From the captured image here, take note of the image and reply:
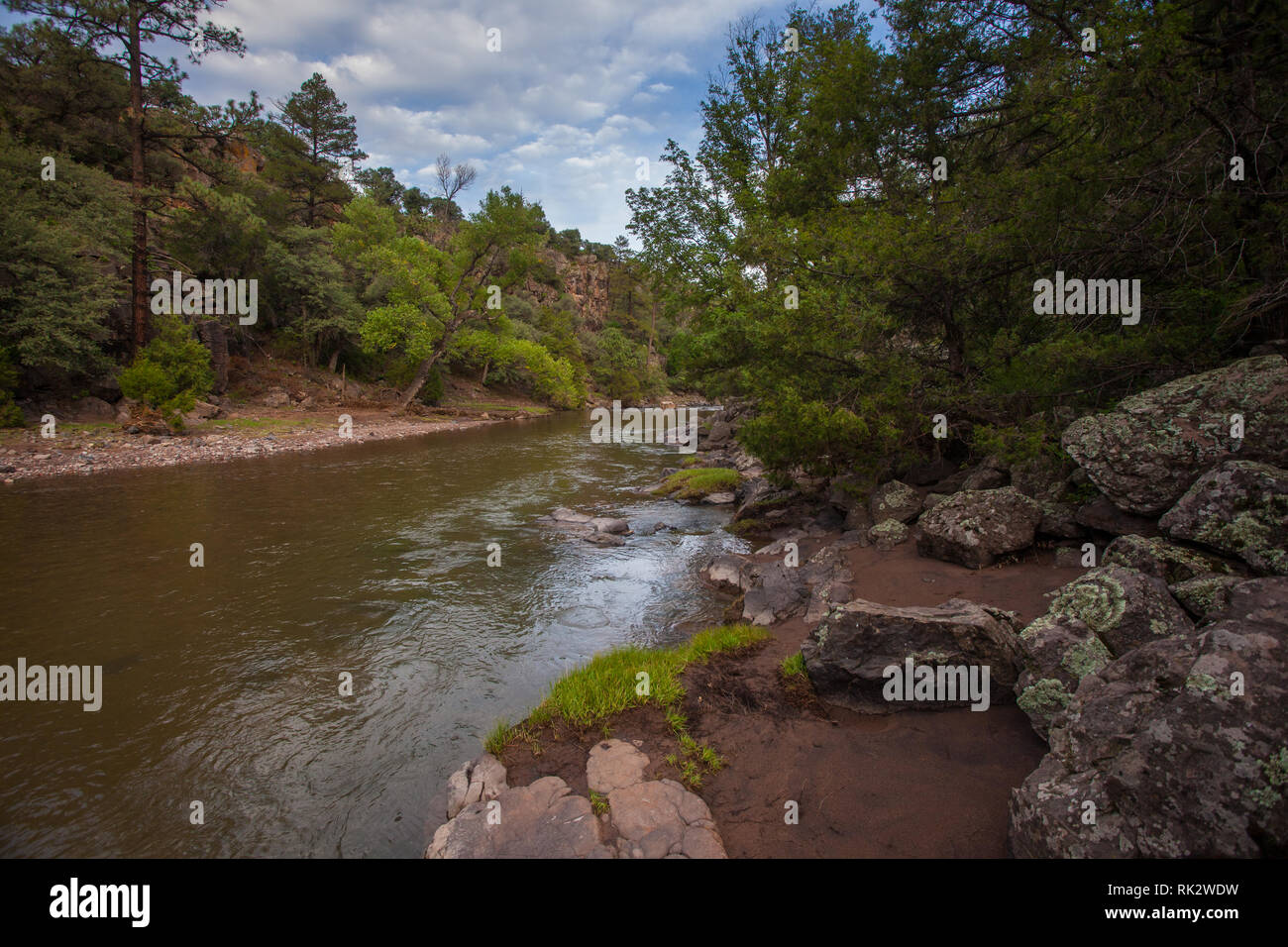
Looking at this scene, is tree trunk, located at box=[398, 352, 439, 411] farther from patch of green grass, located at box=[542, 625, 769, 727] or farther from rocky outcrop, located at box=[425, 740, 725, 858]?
rocky outcrop, located at box=[425, 740, 725, 858]

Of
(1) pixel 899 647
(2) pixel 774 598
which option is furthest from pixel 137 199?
(1) pixel 899 647

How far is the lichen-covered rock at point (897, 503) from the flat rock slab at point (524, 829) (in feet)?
27.0

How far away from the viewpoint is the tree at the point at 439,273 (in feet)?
115

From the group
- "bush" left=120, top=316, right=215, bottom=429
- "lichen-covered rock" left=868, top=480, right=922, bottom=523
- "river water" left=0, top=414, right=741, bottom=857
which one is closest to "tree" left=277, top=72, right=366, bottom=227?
"bush" left=120, top=316, right=215, bottom=429

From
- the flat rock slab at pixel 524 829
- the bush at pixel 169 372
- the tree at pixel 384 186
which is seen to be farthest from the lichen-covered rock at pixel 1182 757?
the tree at pixel 384 186

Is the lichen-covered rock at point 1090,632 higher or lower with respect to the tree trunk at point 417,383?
lower

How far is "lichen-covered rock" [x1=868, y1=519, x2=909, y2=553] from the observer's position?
30.5 ft

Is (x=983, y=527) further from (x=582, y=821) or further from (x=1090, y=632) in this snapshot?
(x=582, y=821)

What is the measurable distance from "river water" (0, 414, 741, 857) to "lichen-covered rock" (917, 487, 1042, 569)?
389cm

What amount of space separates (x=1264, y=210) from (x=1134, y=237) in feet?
4.08

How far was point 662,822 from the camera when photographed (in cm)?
383

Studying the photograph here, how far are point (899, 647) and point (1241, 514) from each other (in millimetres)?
3093

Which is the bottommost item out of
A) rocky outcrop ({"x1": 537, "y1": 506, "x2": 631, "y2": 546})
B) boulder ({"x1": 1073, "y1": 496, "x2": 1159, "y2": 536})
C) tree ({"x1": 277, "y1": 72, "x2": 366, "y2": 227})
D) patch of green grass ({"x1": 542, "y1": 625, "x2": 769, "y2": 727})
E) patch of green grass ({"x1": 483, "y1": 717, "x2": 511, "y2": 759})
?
patch of green grass ({"x1": 483, "y1": 717, "x2": 511, "y2": 759})

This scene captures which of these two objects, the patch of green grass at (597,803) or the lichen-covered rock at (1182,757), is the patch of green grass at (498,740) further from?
the lichen-covered rock at (1182,757)
